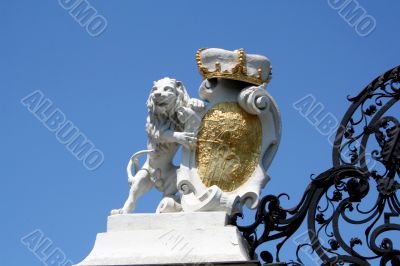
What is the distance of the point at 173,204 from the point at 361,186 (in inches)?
77.9

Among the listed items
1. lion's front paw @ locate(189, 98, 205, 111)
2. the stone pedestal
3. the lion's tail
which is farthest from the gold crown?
the stone pedestal

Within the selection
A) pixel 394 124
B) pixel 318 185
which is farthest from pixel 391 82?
pixel 318 185

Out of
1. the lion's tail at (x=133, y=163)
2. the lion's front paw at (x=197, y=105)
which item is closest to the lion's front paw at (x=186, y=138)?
the lion's front paw at (x=197, y=105)

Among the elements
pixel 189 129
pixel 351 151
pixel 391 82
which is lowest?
pixel 189 129

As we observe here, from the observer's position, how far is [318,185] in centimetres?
1235

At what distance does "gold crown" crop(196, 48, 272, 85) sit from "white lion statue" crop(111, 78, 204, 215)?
34 cm

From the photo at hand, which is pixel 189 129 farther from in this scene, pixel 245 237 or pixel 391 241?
pixel 391 241

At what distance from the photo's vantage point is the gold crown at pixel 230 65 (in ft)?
41.2

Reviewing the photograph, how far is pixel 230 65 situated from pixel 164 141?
107 cm

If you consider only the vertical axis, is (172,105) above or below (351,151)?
below

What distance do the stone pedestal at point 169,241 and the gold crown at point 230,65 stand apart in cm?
150

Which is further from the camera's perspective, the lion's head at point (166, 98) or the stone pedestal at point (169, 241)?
the lion's head at point (166, 98)

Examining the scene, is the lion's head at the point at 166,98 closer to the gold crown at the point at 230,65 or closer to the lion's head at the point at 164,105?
the lion's head at the point at 164,105

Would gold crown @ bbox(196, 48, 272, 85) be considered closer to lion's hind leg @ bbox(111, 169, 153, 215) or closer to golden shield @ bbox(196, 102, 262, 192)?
golden shield @ bbox(196, 102, 262, 192)
